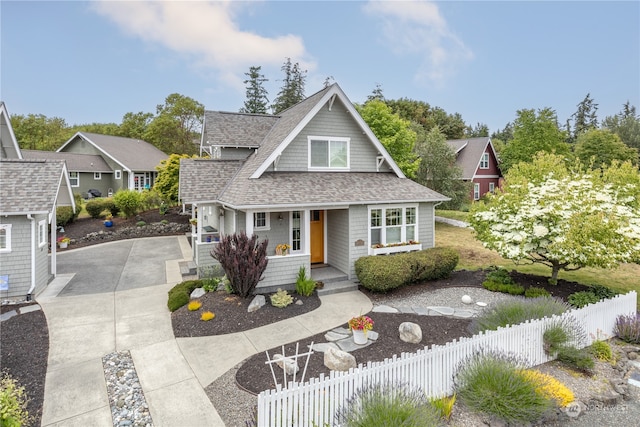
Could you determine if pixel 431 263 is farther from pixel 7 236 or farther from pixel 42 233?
pixel 42 233

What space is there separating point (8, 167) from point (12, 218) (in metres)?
2.33

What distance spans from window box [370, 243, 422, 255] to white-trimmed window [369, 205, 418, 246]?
36 cm

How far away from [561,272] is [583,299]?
5.28 m

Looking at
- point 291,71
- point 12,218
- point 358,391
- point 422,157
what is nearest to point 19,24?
point 12,218

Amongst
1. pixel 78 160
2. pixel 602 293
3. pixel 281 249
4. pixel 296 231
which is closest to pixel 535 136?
pixel 602 293

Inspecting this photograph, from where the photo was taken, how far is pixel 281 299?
397 inches

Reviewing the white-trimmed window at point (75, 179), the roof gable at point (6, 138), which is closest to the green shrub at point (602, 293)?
the roof gable at point (6, 138)

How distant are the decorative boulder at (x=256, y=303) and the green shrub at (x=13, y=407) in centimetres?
498

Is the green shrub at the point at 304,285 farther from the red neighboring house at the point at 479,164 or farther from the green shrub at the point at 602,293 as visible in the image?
the red neighboring house at the point at 479,164

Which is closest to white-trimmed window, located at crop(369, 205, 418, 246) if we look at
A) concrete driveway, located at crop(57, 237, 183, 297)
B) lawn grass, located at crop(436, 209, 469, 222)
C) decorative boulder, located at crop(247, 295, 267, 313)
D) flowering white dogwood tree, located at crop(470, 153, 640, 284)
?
flowering white dogwood tree, located at crop(470, 153, 640, 284)

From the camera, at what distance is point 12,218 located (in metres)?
10.3

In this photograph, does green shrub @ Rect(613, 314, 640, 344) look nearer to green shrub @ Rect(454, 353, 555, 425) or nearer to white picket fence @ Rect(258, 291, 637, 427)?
white picket fence @ Rect(258, 291, 637, 427)

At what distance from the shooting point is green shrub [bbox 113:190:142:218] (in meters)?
25.0

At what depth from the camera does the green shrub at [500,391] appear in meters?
5.30
